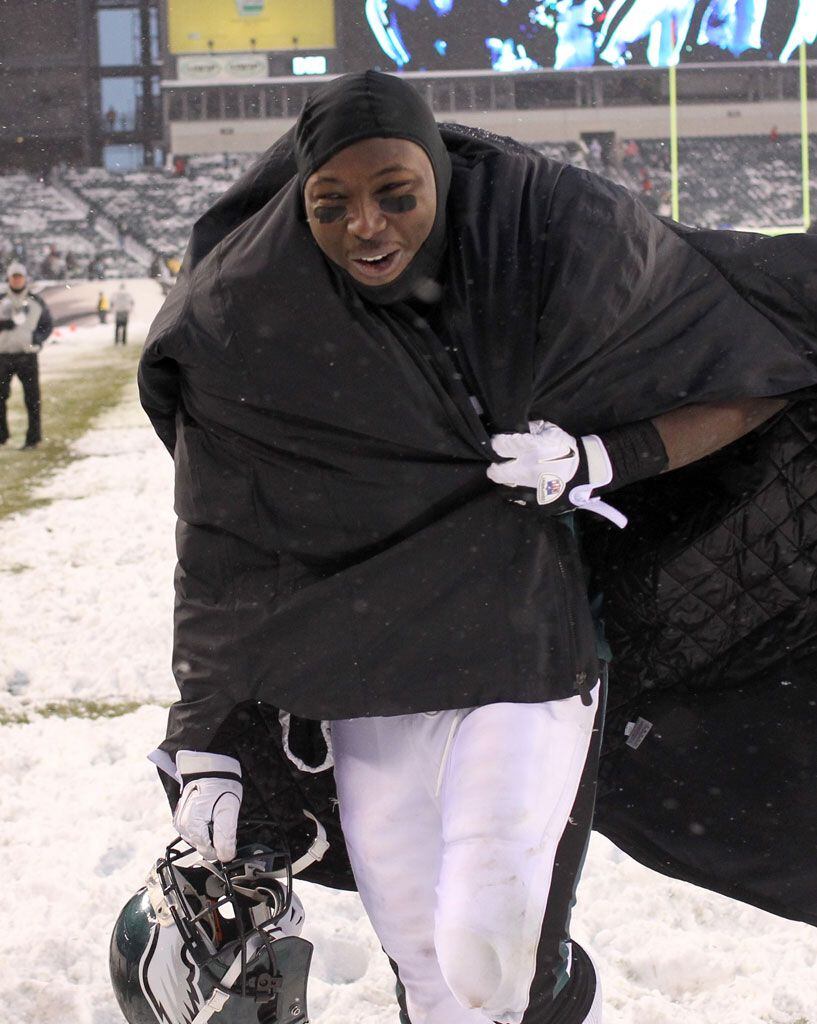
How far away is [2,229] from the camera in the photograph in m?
31.7

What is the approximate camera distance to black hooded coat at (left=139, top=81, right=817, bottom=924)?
1722 millimetres

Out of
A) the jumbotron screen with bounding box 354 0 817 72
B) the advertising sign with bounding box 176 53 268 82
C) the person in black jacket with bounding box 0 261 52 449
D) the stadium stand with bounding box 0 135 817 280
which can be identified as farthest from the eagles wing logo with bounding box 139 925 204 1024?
the advertising sign with bounding box 176 53 268 82

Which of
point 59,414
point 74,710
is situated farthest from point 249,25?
point 74,710

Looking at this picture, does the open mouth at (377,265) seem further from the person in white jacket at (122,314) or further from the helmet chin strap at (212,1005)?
the person in white jacket at (122,314)

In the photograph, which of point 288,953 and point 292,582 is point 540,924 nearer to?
point 288,953

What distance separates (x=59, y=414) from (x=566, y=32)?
989 inches

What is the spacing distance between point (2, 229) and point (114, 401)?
2166 cm

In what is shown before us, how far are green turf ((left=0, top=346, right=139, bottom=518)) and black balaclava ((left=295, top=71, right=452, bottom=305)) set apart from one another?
18.8 ft

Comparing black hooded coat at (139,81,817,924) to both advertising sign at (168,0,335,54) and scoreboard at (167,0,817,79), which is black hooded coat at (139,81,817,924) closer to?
scoreboard at (167,0,817,79)

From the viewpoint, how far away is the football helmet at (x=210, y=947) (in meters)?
1.82

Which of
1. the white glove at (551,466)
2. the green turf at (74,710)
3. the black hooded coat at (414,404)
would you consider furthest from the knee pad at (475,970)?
the green turf at (74,710)

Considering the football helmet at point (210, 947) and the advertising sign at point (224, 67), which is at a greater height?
the advertising sign at point (224, 67)

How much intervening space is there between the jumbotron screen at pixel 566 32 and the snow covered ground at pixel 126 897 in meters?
30.0

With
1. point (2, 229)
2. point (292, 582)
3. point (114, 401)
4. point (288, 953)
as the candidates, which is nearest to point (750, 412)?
point (292, 582)
